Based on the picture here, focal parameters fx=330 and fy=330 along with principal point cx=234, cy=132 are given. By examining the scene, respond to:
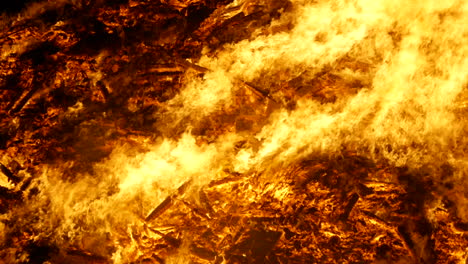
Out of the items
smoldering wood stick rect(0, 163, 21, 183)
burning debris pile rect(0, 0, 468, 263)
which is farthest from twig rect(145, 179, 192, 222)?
smoldering wood stick rect(0, 163, 21, 183)

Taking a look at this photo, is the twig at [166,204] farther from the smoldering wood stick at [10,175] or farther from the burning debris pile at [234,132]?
the smoldering wood stick at [10,175]

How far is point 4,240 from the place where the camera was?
10.4 ft

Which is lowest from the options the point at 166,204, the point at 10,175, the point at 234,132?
the point at 166,204

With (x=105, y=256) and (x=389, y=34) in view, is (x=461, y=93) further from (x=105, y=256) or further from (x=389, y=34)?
Result: (x=105, y=256)

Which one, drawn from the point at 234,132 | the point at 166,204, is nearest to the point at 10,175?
the point at 166,204

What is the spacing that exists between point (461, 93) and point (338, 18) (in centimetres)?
146

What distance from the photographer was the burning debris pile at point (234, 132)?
3.07 m

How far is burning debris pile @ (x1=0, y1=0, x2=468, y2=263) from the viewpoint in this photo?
3.07m

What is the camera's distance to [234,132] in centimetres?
339

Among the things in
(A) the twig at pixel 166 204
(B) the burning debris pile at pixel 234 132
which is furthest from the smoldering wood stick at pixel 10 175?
(A) the twig at pixel 166 204

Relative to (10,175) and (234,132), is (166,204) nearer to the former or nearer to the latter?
(234,132)

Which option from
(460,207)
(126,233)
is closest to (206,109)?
(126,233)

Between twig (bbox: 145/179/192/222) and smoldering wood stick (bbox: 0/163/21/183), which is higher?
smoldering wood stick (bbox: 0/163/21/183)

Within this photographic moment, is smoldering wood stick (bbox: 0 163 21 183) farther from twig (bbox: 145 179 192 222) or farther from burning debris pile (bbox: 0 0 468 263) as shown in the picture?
twig (bbox: 145 179 192 222)
